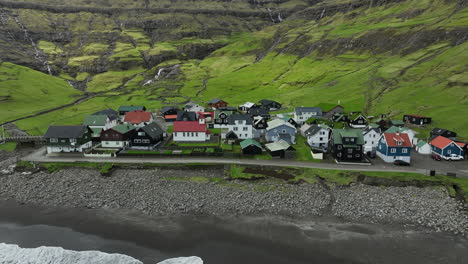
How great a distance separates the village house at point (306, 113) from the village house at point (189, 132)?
3918 cm

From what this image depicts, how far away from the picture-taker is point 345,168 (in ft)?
184

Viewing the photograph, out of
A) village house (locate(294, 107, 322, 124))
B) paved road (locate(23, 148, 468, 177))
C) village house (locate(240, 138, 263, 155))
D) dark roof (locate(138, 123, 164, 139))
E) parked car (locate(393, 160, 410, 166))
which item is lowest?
paved road (locate(23, 148, 468, 177))

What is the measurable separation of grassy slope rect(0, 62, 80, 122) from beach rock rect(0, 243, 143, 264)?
9874 cm

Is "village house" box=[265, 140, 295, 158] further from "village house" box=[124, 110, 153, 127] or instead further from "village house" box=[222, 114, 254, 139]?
"village house" box=[124, 110, 153, 127]

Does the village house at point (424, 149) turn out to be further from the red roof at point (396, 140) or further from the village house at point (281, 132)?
the village house at point (281, 132)

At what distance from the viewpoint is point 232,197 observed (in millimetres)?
47062

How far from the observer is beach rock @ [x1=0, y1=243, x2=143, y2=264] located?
23547 mm

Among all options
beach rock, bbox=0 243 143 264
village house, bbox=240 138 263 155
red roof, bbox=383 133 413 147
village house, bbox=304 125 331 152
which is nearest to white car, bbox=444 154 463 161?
red roof, bbox=383 133 413 147

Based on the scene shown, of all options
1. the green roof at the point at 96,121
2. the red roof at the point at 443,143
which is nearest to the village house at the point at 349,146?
the red roof at the point at 443,143

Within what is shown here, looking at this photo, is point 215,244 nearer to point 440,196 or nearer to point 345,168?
point 345,168

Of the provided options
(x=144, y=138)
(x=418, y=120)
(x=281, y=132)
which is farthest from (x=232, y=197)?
(x=418, y=120)

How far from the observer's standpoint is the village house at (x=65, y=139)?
66.3m

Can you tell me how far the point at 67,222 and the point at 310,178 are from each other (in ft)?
135

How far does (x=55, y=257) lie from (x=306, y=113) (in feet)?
284
